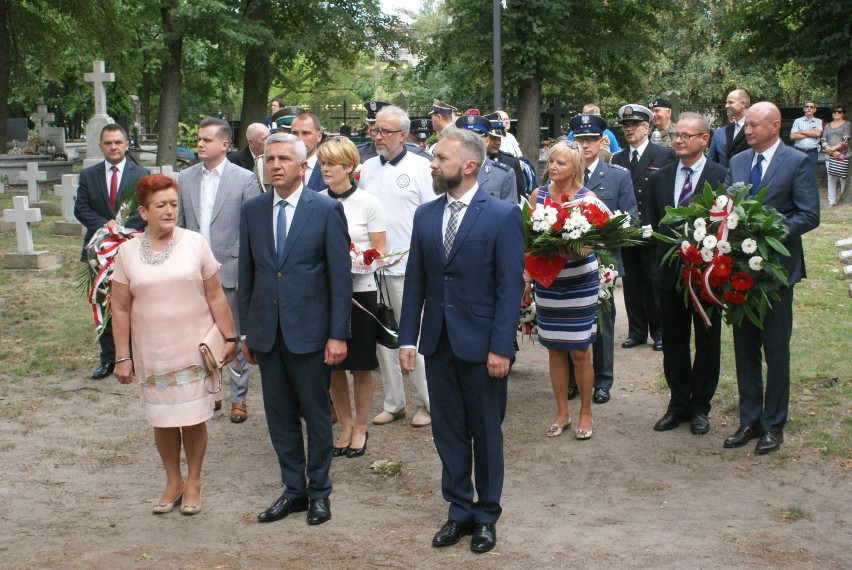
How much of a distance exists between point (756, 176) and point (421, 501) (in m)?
3.22

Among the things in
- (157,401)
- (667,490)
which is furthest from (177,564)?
(667,490)

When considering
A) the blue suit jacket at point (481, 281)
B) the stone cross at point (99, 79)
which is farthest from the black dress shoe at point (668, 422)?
the stone cross at point (99, 79)

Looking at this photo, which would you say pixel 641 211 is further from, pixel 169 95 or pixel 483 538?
pixel 169 95

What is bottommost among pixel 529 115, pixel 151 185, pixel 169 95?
pixel 151 185

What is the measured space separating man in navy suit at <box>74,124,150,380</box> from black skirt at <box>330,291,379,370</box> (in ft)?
10.5

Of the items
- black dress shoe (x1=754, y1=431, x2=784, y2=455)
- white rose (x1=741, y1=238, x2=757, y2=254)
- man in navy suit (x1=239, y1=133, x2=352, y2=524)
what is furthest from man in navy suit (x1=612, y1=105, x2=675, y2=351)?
man in navy suit (x1=239, y1=133, x2=352, y2=524)

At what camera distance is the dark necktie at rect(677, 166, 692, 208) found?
748 cm

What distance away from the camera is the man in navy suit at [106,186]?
9.20m

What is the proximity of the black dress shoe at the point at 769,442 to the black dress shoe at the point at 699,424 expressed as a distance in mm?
530

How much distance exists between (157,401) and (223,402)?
2.91 metres

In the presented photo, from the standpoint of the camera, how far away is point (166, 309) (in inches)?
226

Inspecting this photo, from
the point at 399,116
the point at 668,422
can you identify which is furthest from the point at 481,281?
the point at 668,422

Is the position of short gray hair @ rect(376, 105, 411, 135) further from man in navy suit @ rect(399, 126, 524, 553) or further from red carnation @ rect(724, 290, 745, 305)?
red carnation @ rect(724, 290, 745, 305)

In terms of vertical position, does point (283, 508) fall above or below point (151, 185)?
below
